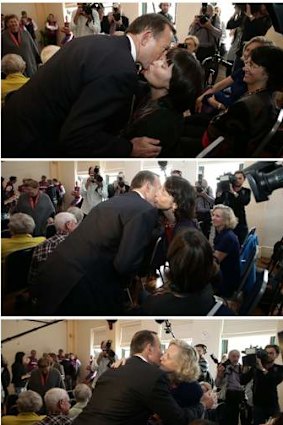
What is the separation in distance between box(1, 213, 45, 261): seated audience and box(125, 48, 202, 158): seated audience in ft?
1.15

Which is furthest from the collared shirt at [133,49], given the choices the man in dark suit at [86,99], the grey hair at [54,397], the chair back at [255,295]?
the grey hair at [54,397]

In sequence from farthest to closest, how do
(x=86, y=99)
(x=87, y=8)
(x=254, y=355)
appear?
(x=254, y=355) → (x=87, y=8) → (x=86, y=99)

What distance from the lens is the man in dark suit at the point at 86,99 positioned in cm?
168

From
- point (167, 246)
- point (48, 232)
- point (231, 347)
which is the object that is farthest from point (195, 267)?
point (48, 232)

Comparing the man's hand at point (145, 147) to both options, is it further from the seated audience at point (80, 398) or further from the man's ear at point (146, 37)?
the seated audience at point (80, 398)

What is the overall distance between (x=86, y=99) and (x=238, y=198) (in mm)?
502

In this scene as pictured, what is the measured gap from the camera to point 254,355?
1928mm

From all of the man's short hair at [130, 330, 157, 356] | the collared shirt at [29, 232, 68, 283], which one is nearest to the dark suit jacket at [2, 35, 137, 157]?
the collared shirt at [29, 232, 68, 283]

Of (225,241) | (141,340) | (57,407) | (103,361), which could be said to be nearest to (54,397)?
(57,407)

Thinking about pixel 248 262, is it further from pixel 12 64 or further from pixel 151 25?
pixel 12 64

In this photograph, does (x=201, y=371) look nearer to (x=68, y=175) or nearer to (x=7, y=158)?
(x=68, y=175)

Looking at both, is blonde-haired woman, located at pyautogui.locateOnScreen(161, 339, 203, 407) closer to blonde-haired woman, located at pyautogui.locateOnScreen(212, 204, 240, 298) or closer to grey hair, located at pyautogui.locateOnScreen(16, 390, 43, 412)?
blonde-haired woman, located at pyautogui.locateOnScreen(212, 204, 240, 298)

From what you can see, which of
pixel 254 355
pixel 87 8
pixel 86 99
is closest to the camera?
pixel 86 99

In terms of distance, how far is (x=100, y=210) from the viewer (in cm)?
184
